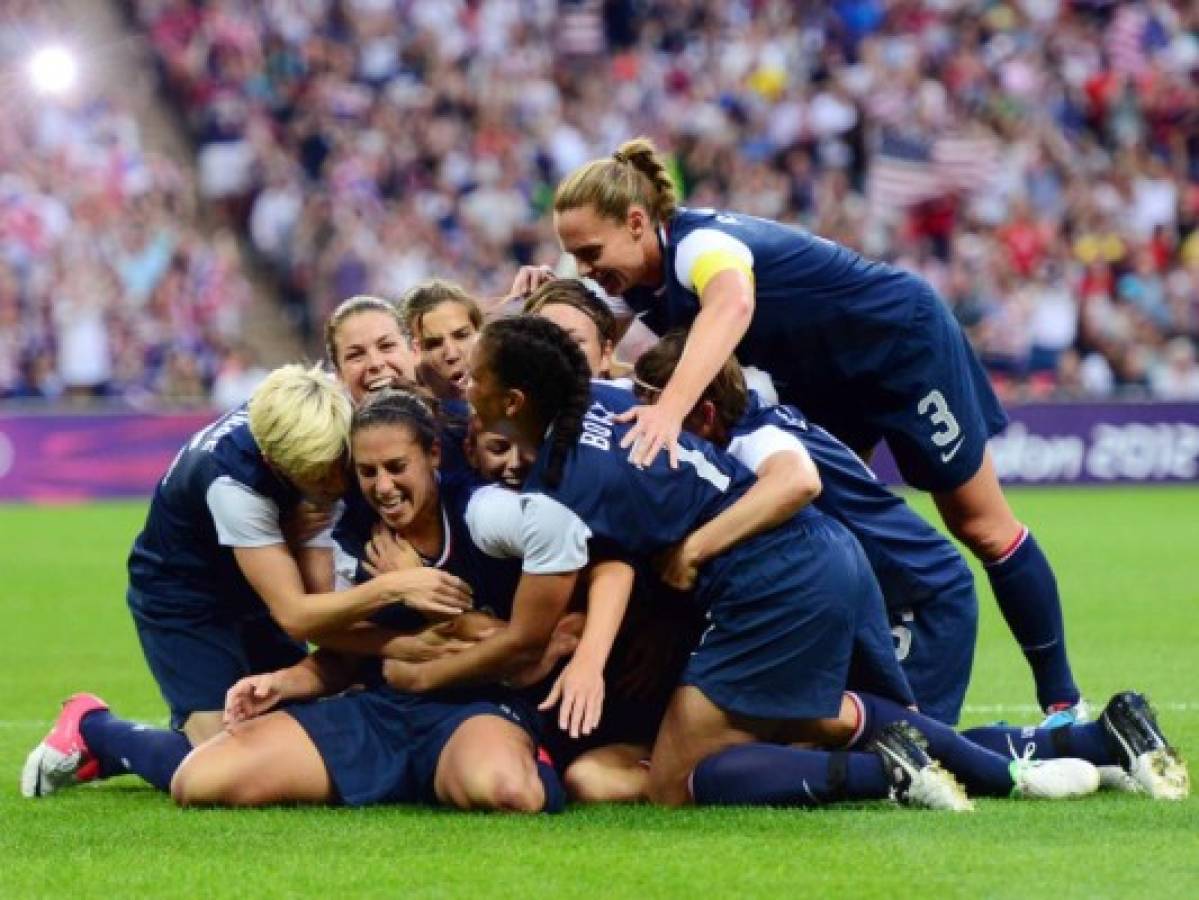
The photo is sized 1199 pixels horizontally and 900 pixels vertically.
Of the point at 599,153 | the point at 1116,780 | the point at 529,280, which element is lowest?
the point at 1116,780

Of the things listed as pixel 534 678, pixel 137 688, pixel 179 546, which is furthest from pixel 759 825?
pixel 137 688

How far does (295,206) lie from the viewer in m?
21.5

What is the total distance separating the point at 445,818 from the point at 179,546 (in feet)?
4.62

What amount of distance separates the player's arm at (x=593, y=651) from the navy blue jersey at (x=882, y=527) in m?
1.04

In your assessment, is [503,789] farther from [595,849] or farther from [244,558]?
[244,558]

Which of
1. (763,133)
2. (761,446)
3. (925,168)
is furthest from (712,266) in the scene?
(763,133)

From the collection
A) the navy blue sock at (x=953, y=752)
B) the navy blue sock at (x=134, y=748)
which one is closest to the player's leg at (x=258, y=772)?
the navy blue sock at (x=134, y=748)

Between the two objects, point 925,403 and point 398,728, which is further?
point 925,403

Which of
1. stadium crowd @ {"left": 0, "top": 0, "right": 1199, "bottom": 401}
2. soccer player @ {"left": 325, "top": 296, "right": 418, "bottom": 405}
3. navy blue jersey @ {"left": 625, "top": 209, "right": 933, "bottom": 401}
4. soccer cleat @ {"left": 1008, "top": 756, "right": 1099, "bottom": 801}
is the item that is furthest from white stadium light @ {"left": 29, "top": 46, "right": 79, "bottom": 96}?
soccer cleat @ {"left": 1008, "top": 756, "right": 1099, "bottom": 801}

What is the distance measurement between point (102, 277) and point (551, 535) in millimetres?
14969

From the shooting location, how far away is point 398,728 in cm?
637

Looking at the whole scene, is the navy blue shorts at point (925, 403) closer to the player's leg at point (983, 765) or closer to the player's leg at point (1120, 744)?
the player's leg at point (1120, 744)

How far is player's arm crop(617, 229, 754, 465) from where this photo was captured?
6004mm

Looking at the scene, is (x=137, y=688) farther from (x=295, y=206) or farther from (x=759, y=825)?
(x=295, y=206)
